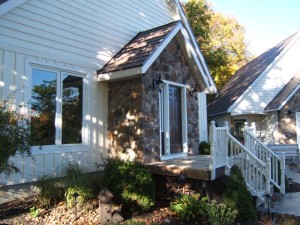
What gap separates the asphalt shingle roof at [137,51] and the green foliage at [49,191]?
3.16m

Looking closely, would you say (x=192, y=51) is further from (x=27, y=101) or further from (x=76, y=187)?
(x=76, y=187)

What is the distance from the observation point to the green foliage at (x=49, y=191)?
19.1 feet

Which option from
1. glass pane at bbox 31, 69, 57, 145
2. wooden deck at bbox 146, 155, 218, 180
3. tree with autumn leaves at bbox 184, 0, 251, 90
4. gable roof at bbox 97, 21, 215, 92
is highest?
tree with autumn leaves at bbox 184, 0, 251, 90

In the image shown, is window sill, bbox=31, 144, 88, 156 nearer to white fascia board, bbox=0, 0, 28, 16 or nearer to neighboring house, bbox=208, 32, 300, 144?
white fascia board, bbox=0, 0, 28, 16

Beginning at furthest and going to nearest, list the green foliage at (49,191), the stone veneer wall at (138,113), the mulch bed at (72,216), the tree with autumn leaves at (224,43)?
the tree with autumn leaves at (224,43)
the stone veneer wall at (138,113)
the green foliage at (49,191)
the mulch bed at (72,216)

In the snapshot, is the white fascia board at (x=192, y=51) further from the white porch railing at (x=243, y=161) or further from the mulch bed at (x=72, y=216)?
the mulch bed at (x=72, y=216)

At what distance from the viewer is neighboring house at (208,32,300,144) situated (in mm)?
16469

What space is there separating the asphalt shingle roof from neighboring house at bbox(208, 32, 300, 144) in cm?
1004

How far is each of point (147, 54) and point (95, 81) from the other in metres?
1.68

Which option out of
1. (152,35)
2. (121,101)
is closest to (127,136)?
(121,101)

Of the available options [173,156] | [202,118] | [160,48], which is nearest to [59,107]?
[160,48]

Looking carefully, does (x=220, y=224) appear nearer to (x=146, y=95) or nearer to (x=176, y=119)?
(x=146, y=95)

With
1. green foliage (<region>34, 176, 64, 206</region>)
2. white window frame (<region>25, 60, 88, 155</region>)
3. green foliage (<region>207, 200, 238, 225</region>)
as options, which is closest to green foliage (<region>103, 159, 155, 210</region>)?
green foliage (<region>34, 176, 64, 206</region>)

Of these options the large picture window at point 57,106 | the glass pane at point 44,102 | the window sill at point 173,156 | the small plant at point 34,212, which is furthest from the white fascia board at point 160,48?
the small plant at point 34,212
